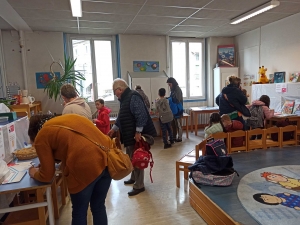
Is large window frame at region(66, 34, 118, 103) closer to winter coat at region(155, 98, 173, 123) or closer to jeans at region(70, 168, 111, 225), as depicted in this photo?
winter coat at region(155, 98, 173, 123)

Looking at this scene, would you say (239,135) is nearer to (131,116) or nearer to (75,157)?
(131,116)

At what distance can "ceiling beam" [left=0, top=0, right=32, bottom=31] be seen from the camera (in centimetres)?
355

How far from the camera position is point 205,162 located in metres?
2.32

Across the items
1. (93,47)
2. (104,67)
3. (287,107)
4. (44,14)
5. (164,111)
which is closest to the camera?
(44,14)

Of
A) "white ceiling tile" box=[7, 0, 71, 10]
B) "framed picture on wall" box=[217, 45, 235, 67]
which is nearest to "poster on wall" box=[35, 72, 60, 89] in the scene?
"white ceiling tile" box=[7, 0, 71, 10]

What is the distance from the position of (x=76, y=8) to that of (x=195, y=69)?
3.98 m

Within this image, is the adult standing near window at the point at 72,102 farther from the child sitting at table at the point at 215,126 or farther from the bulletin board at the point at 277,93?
the bulletin board at the point at 277,93

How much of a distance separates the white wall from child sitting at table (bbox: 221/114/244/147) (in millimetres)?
2421

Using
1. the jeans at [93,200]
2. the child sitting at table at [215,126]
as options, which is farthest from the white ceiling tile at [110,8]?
the jeans at [93,200]

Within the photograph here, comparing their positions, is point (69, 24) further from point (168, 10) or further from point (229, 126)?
point (229, 126)

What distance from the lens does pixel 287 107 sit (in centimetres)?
454

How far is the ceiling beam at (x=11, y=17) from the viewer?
3.55 m

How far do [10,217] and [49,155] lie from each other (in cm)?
89

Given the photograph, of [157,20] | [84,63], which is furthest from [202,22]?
[84,63]
